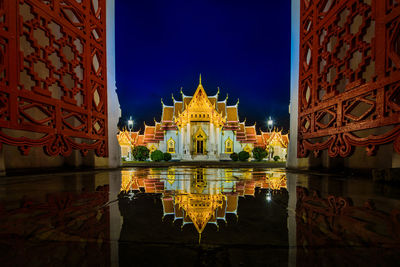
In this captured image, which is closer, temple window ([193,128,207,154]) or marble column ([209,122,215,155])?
marble column ([209,122,215,155])

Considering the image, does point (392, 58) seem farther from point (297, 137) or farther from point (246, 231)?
point (246, 231)

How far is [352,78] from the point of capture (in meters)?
4.14

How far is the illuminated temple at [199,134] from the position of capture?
22.1 meters

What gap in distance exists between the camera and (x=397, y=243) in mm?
881

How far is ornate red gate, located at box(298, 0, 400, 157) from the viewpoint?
325 centimetres

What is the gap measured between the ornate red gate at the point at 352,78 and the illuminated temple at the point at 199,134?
16438 mm

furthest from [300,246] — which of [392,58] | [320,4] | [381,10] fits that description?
[320,4]

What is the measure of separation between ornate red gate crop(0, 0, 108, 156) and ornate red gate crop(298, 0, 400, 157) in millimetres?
6605

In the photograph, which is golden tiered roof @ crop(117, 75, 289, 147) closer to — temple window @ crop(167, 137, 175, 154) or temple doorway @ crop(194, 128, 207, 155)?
temple window @ crop(167, 137, 175, 154)

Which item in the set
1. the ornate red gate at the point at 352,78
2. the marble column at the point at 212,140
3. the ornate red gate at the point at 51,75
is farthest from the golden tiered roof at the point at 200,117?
the ornate red gate at the point at 352,78

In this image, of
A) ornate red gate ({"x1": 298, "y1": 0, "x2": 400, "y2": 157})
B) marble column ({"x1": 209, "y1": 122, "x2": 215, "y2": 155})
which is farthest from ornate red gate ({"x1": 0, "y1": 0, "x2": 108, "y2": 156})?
marble column ({"x1": 209, "y1": 122, "x2": 215, "y2": 155})

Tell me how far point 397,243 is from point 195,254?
3.15ft

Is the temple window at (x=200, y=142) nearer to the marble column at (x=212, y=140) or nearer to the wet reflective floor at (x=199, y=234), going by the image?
the marble column at (x=212, y=140)

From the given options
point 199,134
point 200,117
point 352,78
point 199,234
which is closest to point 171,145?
point 199,134
